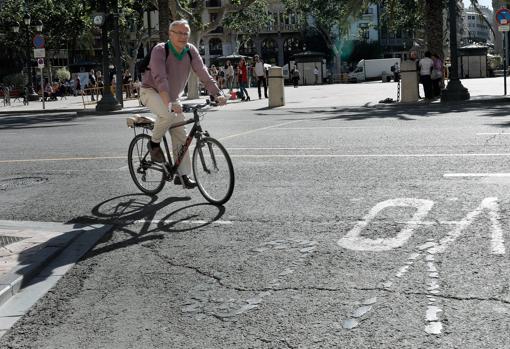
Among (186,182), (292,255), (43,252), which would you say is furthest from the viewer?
(186,182)

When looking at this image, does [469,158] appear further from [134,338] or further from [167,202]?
[134,338]

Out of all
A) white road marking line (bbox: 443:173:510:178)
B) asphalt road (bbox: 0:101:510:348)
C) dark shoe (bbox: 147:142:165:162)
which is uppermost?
dark shoe (bbox: 147:142:165:162)

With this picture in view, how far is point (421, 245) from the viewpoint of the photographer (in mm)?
5156

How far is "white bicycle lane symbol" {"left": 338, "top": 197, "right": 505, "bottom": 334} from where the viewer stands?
3.84 metres

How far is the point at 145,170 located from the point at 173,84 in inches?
42.4

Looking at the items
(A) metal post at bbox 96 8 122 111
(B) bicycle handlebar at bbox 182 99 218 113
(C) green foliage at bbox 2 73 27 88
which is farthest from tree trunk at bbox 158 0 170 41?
(C) green foliage at bbox 2 73 27 88

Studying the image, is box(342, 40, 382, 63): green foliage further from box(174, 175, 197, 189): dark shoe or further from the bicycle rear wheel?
box(174, 175, 197, 189): dark shoe

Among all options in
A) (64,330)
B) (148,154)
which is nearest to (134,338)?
(64,330)

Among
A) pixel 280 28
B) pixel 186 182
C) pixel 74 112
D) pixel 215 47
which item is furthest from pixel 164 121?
pixel 215 47

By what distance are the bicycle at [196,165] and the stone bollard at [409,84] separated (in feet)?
54.9

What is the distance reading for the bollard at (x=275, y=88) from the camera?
82.0 feet

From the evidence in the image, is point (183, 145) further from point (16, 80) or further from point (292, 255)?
point (16, 80)

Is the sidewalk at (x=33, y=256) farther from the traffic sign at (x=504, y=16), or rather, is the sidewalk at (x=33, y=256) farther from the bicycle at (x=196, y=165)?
the traffic sign at (x=504, y=16)

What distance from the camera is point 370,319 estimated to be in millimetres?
3777
